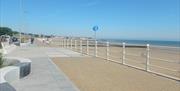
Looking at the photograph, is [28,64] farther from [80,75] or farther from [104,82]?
[104,82]

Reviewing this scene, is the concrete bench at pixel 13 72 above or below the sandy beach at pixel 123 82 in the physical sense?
above

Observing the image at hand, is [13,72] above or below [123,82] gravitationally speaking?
above

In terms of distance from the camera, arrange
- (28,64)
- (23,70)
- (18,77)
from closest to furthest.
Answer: (18,77)
(23,70)
(28,64)

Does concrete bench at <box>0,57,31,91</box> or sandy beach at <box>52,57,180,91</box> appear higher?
concrete bench at <box>0,57,31,91</box>

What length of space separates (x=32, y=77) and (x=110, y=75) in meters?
2.69

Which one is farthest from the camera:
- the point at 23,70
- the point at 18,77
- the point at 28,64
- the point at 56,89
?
the point at 28,64

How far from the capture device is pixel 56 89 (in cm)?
784

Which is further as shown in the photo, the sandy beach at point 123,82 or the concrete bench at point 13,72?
the sandy beach at point 123,82

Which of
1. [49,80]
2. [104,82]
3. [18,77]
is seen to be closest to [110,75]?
[104,82]

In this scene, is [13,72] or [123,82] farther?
[123,82]

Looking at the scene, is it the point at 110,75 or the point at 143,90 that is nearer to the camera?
the point at 143,90

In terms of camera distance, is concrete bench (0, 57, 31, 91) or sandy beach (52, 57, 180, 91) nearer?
concrete bench (0, 57, 31, 91)

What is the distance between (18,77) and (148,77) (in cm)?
Answer: 427

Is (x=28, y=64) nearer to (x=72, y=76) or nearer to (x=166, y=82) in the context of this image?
(x=72, y=76)
